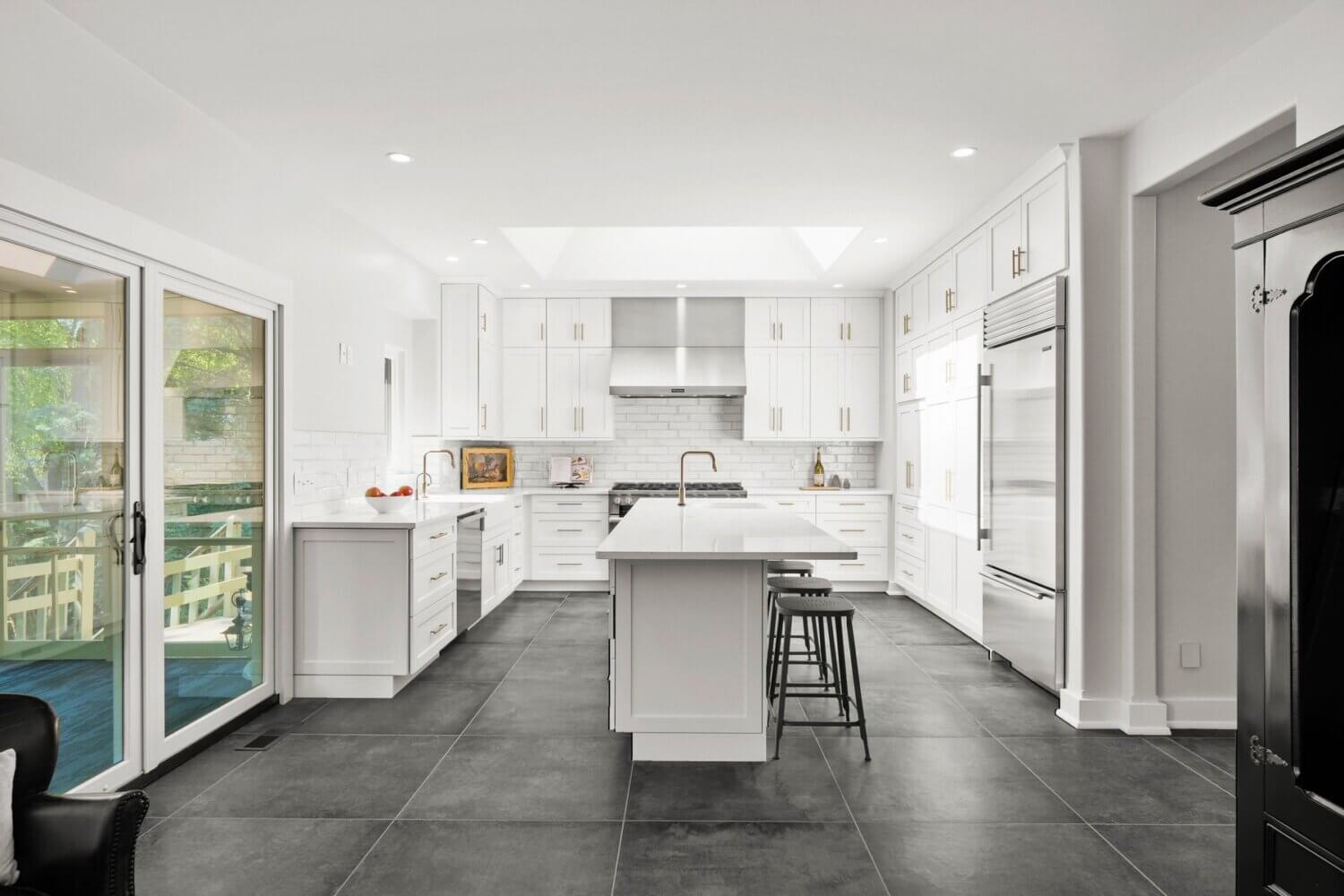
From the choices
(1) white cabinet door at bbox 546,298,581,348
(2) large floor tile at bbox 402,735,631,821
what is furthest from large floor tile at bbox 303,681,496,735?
(1) white cabinet door at bbox 546,298,581,348

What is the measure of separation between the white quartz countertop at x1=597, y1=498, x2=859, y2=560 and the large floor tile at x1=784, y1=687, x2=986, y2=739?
907 millimetres

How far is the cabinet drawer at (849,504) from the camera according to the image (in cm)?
632

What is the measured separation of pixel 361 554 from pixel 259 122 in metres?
2.05

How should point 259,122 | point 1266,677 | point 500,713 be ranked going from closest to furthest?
point 1266,677 → point 259,122 → point 500,713

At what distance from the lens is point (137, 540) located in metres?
2.73

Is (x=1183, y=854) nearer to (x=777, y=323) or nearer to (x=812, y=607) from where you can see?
(x=812, y=607)

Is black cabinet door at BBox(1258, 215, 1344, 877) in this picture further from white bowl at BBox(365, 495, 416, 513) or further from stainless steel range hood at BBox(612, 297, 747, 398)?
stainless steel range hood at BBox(612, 297, 747, 398)

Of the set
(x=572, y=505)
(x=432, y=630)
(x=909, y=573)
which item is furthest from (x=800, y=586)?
(x=572, y=505)

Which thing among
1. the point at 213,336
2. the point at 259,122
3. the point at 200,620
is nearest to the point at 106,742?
the point at 200,620

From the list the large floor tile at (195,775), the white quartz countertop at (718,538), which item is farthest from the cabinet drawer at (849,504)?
the large floor tile at (195,775)

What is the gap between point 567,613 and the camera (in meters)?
5.64

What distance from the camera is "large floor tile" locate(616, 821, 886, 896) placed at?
210cm

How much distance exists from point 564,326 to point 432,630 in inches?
131

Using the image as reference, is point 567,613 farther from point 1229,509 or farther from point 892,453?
point 1229,509
